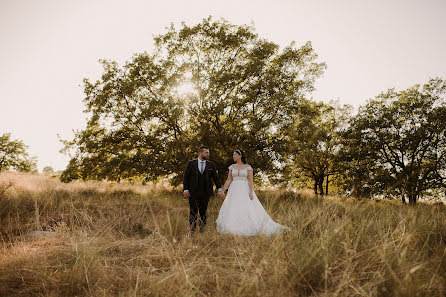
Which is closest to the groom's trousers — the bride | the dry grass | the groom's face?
the bride

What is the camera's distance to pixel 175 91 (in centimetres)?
1180

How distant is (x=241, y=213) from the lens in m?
6.23

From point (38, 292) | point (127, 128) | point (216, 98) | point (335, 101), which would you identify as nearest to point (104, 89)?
point (127, 128)

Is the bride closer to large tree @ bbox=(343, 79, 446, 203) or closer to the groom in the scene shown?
the groom

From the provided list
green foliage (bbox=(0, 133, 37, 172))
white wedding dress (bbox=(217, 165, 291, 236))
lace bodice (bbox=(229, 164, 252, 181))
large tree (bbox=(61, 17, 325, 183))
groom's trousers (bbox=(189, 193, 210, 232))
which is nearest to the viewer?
white wedding dress (bbox=(217, 165, 291, 236))

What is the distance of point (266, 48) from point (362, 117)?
29.0ft

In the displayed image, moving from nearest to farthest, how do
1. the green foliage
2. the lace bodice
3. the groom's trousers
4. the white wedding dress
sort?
the white wedding dress
the groom's trousers
the lace bodice
the green foliage

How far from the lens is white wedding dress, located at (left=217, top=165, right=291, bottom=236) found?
19.4ft

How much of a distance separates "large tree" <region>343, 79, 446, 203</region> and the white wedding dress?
33.5 feet

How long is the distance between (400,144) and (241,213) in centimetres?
1449

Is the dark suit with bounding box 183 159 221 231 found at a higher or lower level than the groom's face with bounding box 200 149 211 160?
lower

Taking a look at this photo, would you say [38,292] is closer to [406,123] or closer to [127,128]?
[127,128]

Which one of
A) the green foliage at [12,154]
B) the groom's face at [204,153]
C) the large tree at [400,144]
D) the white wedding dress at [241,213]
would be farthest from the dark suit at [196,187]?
the green foliage at [12,154]

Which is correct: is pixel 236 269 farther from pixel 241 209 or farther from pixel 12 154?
pixel 12 154
